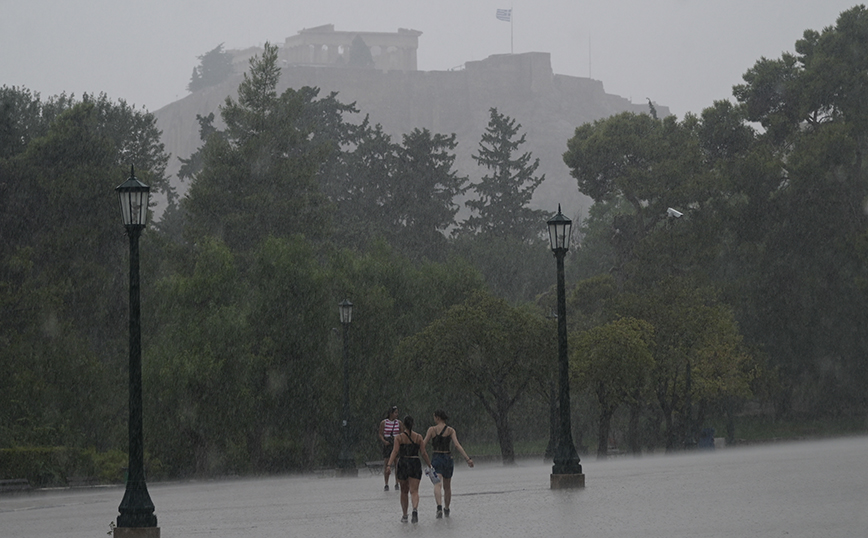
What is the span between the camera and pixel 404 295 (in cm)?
5003

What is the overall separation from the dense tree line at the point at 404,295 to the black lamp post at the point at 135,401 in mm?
25879

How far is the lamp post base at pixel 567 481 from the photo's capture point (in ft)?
68.6

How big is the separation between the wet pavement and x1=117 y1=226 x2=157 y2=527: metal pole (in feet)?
3.70

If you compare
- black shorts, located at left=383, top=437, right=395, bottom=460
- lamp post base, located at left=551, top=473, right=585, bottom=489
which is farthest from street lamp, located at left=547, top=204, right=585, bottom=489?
black shorts, located at left=383, top=437, right=395, bottom=460

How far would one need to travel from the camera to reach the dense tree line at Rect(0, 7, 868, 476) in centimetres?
4319

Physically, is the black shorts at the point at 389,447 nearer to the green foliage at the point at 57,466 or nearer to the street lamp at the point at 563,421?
the street lamp at the point at 563,421

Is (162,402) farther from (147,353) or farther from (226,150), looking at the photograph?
(226,150)

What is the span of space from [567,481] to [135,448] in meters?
8.95

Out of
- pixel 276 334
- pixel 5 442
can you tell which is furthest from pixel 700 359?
pixel 5 442

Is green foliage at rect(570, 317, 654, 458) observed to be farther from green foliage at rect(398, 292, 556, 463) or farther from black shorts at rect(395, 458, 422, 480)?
black shorts at rect(395, 458, 422, 480)

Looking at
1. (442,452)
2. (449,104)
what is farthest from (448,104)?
(442,452)

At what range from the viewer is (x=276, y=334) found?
1753 inches

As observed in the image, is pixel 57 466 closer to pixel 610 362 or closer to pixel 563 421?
pixel 563 421

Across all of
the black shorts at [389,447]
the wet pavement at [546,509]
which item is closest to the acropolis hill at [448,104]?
the black shorts at [389,447]
